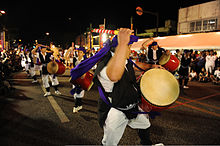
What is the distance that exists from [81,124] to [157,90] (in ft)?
8.06

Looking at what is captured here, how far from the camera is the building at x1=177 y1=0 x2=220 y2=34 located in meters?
17.9

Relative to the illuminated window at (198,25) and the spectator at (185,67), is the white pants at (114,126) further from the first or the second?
the illuminated window at (198,25)

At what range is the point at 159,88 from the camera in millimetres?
1959

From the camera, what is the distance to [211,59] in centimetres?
998

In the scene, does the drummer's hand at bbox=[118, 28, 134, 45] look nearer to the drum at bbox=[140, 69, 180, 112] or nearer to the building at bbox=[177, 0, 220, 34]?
the drum at bbox=[140, 69, 180, 112]

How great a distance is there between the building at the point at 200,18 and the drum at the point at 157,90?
66.4 ft

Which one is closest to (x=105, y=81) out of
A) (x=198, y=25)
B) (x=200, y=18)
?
(x=200, y=18)

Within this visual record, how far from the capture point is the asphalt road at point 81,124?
307 centimetres

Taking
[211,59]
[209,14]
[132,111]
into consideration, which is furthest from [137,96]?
[209,14]

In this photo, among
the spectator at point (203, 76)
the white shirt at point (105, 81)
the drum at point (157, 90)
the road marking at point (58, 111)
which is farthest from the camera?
the spectator at point (203, 76)

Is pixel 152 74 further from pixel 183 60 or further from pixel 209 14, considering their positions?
pixel 209 14

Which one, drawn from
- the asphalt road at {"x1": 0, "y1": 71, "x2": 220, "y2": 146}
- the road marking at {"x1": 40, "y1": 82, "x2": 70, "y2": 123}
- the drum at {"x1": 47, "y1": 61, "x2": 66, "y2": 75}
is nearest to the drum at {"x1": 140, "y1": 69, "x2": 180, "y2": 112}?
the asphalt road at {"x1": 0, "y1": 71, "x2": 220, "y2": 146}

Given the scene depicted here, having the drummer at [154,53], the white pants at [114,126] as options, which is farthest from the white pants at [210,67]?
the white pants at [114,126]

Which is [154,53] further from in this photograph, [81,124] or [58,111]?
[58,111]
